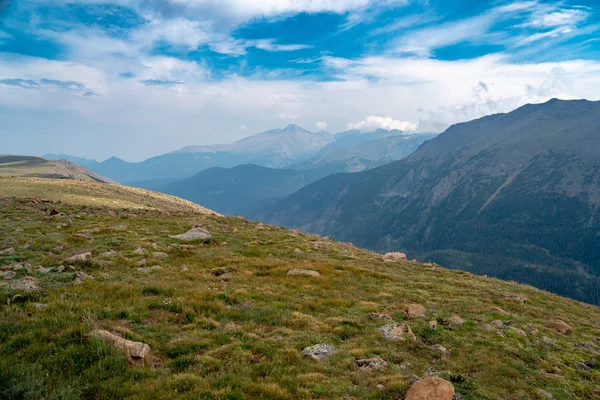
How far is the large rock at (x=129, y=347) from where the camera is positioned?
10.0 metres

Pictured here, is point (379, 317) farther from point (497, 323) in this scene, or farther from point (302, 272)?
point (302, 272)

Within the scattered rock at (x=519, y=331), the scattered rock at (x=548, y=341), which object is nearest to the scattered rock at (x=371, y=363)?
Result: the scattered rock at (x=519, y=331)

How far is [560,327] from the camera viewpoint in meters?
19.6

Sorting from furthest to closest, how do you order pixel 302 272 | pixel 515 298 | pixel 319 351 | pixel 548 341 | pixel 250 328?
pixel 515 298 → pixel 302 272 → pixel 548 341 → pixel 250 328 → pixel 319 351

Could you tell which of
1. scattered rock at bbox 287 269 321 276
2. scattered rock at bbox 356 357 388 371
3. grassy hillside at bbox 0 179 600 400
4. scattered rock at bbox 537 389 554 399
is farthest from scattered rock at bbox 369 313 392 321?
scattered rock at bbox 287 269 321 276

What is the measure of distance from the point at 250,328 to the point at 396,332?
21.8 feet

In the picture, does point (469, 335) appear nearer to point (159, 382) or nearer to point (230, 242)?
point (159, 382)

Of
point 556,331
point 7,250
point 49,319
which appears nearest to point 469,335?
point 556,331

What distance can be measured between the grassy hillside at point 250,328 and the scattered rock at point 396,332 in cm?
36

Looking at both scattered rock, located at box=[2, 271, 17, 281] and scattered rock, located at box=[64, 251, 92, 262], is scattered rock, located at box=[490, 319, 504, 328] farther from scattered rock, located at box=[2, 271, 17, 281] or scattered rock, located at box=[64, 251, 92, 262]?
scattered rock, located at box=[2, 271, 17, 281]

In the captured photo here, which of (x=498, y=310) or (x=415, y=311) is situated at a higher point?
(x=415, y=311)

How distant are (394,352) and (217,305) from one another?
8.24 metres

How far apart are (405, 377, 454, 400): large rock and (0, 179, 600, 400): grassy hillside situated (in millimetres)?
449

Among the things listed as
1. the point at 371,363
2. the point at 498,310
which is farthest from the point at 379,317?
the point at 498,310
